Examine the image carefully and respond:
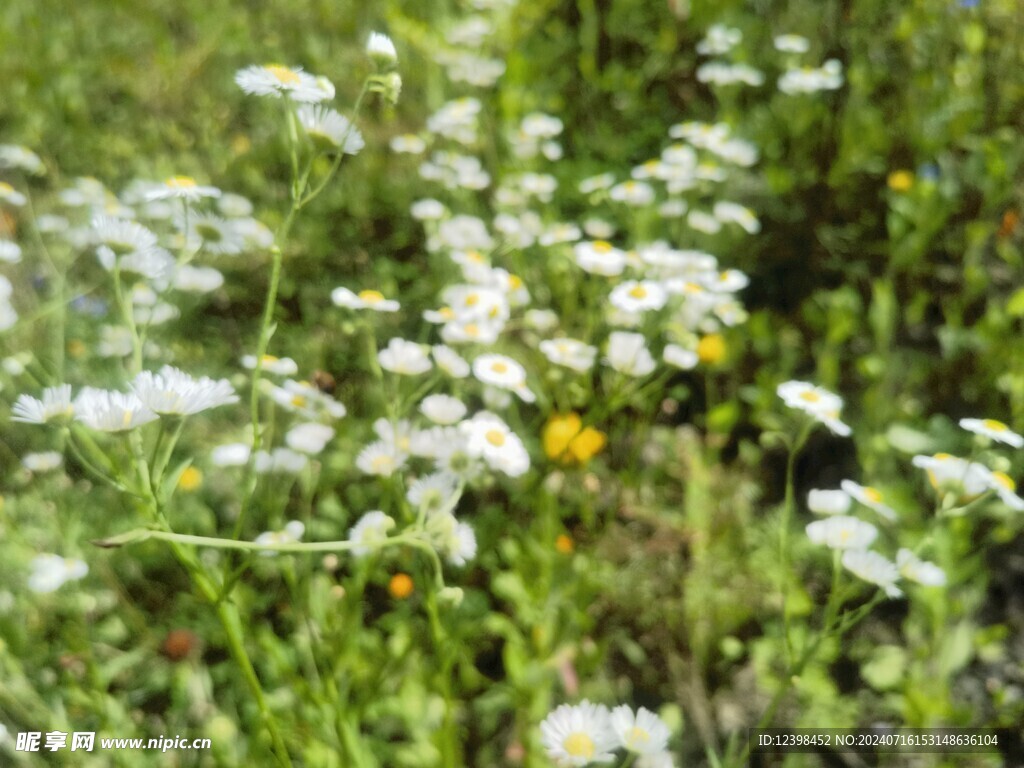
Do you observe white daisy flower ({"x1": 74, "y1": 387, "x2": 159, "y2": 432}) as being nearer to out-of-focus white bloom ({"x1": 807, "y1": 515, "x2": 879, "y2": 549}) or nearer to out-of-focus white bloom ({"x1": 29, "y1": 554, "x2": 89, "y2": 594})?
out-of-focus white bloom ({"x1": 29, "y1": 554, "x2": 89, "y2": 594})

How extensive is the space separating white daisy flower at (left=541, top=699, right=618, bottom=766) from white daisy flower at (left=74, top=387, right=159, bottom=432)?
440 millimetres

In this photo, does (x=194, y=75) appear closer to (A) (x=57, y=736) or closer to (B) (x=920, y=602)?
(A) (x=57, y=736)

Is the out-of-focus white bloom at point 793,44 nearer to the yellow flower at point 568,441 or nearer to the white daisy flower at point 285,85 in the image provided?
the yellow flower at point 568,441

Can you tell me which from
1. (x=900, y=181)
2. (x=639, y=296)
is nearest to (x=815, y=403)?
(x=639, y=296)

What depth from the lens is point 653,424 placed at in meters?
1.51

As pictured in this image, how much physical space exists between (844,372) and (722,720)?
30.7 inches

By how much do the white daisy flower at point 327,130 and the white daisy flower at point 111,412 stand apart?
0.30 metres

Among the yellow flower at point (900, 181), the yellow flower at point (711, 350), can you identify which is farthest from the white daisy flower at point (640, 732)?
the yellow flower at point (900, 181)

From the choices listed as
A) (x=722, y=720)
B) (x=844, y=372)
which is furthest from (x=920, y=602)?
(x=844, y=372)

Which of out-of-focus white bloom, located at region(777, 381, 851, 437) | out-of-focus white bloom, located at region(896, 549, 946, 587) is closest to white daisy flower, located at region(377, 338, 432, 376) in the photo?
out-of-focus white bloom, located at region(777, 381, 851, 437)

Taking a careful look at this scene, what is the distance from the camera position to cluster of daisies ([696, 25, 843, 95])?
174 centimetres

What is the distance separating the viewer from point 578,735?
2.23ft

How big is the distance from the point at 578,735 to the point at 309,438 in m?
0.54

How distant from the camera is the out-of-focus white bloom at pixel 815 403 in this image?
877 mm
